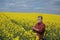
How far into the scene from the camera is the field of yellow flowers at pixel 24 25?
3.19 metres

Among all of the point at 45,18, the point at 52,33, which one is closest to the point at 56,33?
the point at 52,33

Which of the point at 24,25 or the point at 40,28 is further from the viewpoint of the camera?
the point at 24,25

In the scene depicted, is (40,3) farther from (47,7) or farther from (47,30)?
(47,30)

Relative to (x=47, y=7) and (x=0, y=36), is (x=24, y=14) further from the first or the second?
(x=0, y=36)

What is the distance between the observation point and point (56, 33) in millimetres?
3502

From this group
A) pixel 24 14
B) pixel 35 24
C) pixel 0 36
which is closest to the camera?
pixel 0 36

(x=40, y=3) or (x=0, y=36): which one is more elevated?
(x=40, y=3)

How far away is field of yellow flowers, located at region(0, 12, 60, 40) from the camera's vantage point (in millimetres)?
3189

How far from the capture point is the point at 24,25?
11.3 ft

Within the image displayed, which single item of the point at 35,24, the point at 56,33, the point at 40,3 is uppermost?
the point at 40,3

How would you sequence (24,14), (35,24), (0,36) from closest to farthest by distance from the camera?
1. (0,36)
2. (35,24)
3. (24,14)

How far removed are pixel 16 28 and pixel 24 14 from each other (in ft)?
1.46

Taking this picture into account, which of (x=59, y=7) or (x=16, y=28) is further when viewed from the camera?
(x=59, y=7)

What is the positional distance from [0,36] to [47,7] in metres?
1.08
